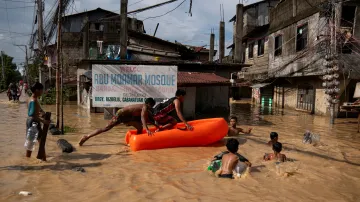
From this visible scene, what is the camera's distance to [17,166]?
5.94m

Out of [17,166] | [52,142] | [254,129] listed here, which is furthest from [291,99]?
[17,166]

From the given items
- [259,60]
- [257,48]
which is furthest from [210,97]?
[257,48]

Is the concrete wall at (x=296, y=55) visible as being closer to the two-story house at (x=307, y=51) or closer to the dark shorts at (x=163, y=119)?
the two-story house at (x=307, y=51)

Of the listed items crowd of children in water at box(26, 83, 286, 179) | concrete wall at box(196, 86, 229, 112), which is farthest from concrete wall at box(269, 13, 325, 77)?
crowd of children in water at box(26, 83, 286, 179)

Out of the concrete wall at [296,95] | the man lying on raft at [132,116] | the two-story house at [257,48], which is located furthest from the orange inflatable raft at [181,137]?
the two-story house at [257,48]

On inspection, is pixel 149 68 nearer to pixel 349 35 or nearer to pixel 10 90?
pixel 349 35

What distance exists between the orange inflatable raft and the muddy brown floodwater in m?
0.23

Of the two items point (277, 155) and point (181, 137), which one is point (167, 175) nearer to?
point (181, 137)

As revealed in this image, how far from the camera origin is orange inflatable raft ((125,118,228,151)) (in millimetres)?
7598

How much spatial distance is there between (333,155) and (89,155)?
6.25 metres

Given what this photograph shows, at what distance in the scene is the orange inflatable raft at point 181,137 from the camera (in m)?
7.60

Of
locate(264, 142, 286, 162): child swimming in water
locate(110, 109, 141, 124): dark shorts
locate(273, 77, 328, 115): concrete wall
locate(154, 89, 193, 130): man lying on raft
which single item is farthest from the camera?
locate(273, 77, 328, 115): concrete wall

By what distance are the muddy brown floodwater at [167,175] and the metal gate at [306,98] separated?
9872mm

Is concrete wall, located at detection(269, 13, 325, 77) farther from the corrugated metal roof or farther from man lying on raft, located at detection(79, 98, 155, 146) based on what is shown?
man lying on raft, located at detection(79, 98, 155, 146)
